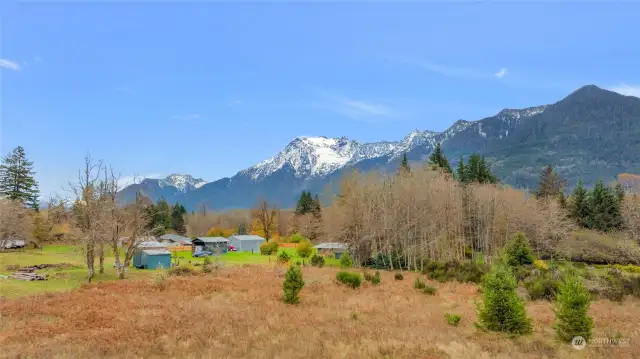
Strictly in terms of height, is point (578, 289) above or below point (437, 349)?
above

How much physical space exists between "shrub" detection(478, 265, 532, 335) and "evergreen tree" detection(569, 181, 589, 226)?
49.7 meters

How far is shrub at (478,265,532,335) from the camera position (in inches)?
611

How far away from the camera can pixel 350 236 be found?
162ft

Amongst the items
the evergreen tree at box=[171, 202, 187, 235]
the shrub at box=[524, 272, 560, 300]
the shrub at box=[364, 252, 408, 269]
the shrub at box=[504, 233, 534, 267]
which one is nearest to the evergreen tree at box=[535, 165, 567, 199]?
the shrub at box=[504, 233, 534, 267]

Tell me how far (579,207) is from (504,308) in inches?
2036

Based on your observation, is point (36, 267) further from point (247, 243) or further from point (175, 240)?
point (175, 240)

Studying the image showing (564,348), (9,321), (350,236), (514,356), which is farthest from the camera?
(350,236)

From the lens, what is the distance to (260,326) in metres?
16.5

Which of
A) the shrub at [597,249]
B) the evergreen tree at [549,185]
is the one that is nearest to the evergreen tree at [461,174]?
the evergreen tree at [549,185]

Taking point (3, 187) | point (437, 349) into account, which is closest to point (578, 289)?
point (437, 349)

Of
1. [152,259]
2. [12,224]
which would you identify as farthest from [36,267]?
[12,224]

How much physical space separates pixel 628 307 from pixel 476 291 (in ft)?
29.9

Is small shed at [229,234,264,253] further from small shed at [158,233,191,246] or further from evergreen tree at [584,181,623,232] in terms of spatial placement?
evergreen tree at [584,181,623,232]

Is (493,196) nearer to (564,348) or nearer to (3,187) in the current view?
(564,348)
